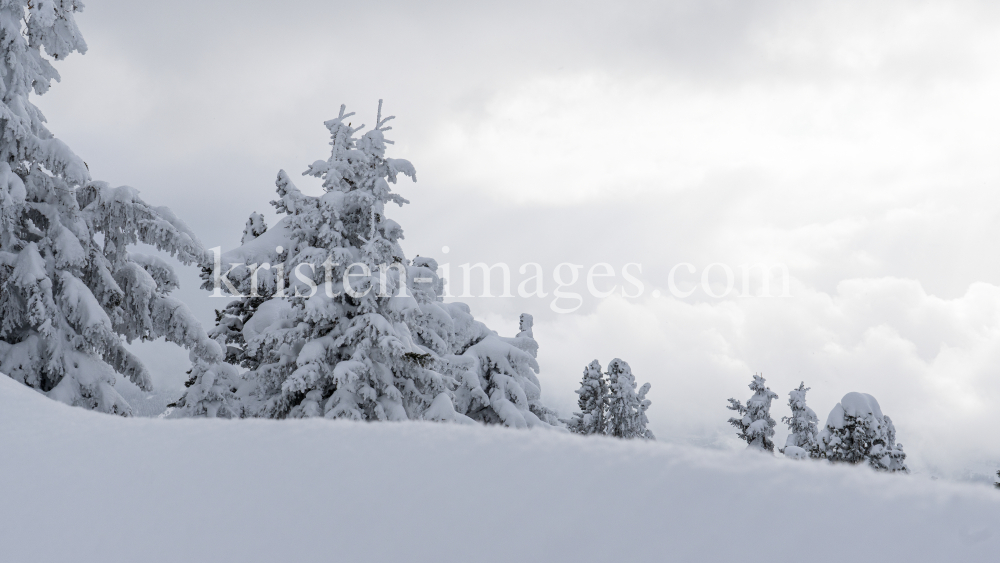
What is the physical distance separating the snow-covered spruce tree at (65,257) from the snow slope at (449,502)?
30.1ft

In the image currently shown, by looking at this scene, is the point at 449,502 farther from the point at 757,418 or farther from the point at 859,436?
the point at 757,418

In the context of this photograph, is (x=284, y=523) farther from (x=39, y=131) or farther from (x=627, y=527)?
(x=39, y=131)

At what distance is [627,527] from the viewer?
1.31 m

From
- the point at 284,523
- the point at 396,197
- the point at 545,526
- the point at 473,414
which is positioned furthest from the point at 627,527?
the point at 473,414

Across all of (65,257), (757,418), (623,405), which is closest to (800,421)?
(757,418)

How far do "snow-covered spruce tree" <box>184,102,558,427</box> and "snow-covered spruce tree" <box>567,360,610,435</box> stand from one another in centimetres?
1991

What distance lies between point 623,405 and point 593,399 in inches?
89.4

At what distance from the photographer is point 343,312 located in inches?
529

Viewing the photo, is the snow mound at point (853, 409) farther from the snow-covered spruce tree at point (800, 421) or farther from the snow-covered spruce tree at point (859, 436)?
the snow-covered spruce tree at point (800, 421)

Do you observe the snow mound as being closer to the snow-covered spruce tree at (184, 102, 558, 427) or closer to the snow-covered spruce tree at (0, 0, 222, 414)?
the snow-covered spruce tree at (184, 102, 558, 427)

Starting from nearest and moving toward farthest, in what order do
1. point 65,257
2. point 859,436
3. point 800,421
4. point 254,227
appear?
point 65,257 → point 254,227 → point 859,436 → point 800,421

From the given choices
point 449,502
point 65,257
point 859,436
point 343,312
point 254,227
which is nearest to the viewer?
point 449,502

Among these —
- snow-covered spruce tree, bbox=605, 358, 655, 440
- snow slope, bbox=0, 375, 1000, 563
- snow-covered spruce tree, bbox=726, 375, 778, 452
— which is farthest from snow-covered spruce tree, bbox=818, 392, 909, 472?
snow slope, bbox=0, 375, 1000, 563

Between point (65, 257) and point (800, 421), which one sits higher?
point (65, 257)
